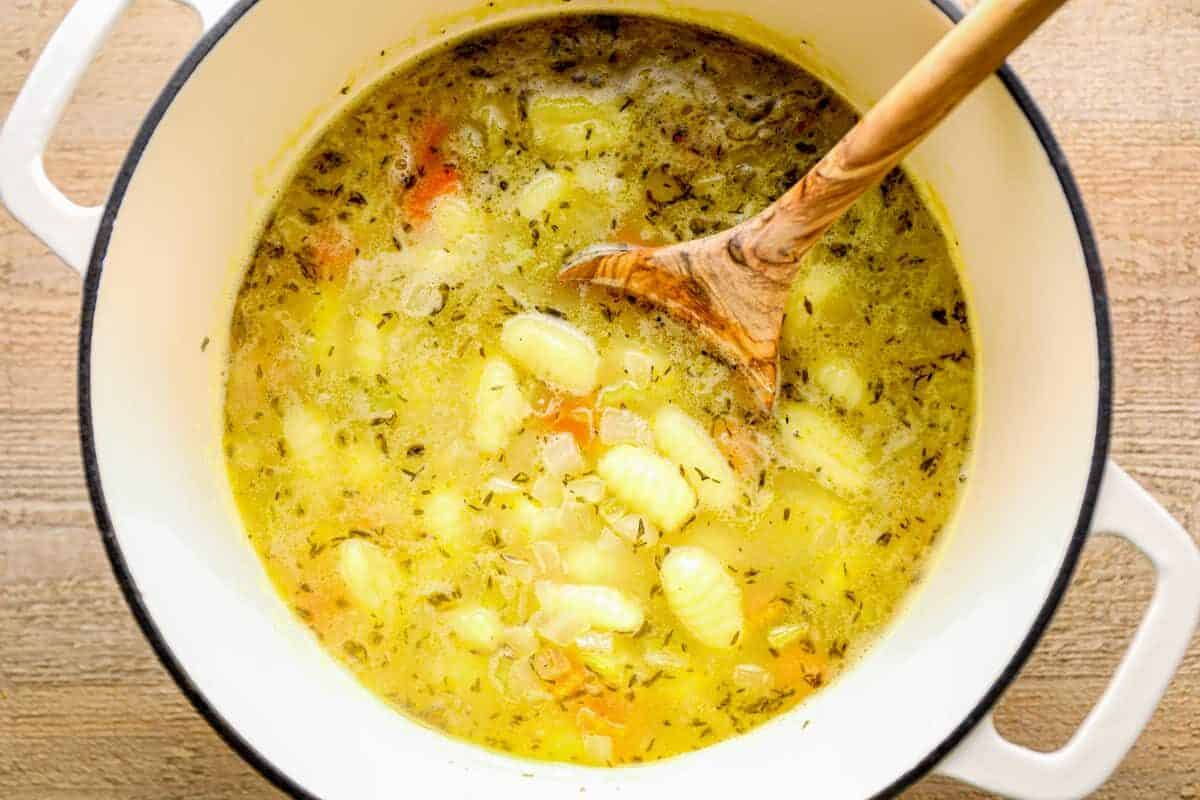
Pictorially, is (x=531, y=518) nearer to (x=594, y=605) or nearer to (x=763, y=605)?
(x=594, y=605)

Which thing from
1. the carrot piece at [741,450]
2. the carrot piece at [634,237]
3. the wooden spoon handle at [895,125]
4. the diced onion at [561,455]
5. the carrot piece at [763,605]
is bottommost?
the carrot piece at [763,605]

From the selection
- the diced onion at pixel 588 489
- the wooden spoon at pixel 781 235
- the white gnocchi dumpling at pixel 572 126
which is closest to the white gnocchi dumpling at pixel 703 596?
the diced onion at pixel 588 489

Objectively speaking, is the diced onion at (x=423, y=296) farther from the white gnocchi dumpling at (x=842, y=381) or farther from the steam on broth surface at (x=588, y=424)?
the white gnocchi dumpling at (x=842, y=381)

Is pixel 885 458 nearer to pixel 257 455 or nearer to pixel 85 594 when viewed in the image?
pixel 257 455

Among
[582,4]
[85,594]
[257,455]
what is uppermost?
[582,4]

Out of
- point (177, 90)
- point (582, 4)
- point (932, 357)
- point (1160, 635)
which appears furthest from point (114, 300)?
point (1160, 635)

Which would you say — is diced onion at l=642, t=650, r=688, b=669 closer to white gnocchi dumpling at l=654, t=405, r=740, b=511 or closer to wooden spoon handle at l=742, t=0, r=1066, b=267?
white gnocchi dumpling at l=654, t=405, r=740, b=511
